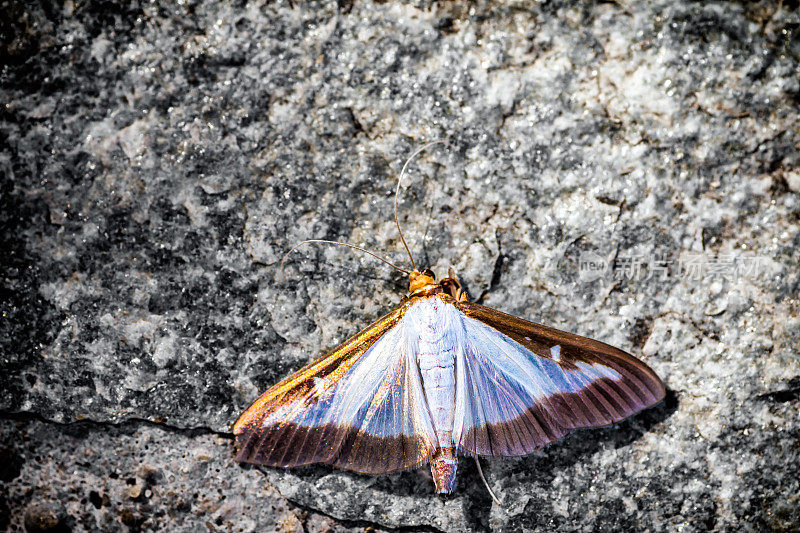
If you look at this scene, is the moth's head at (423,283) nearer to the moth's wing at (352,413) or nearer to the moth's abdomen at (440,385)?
the moth's wing at (352,413)

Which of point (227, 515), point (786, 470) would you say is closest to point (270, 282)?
point (227, 515)

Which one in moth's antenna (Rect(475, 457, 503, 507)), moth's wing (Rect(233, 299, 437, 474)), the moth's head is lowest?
moth's antenna (Rect(475, 457, 503, 507))

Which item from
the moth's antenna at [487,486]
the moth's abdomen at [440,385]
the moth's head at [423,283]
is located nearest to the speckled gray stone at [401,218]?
the moth's antenna at [487,486]

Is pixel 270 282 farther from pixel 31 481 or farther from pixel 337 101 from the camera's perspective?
pixel 31 481

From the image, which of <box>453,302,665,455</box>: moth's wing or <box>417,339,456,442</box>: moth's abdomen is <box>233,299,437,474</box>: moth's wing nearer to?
<box>417,339,456,442</box>: moth's abdomen

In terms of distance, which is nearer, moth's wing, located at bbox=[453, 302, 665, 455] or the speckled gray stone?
moth's wing, located at bbox=[453, 302, 665, 455]

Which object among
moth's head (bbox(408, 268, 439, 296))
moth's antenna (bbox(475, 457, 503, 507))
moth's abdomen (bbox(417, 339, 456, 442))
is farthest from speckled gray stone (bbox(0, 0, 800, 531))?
moth's abdomen (bbox(417, 339, 456, 442))

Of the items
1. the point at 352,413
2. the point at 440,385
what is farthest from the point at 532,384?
the point at 352,413

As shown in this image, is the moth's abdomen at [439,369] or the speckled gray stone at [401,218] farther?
the speckled gray stone at [401,218]
